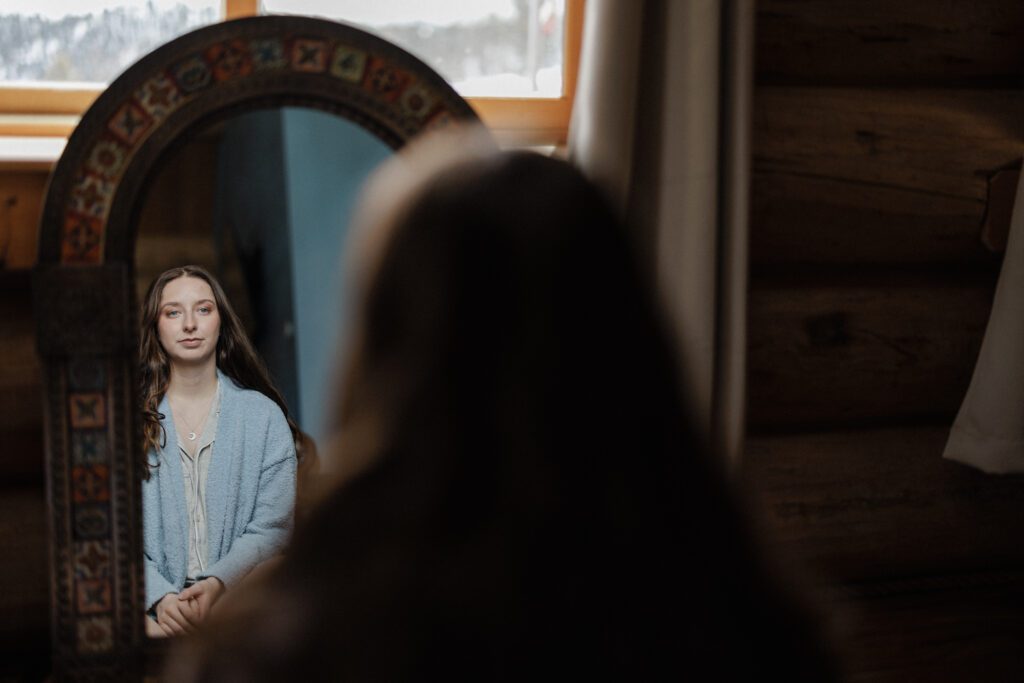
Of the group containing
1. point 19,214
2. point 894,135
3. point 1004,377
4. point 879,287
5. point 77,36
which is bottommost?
point 1004,377

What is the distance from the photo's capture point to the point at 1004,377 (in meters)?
1.59

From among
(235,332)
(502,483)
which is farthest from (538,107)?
(502,483)

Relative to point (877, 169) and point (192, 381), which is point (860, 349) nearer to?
point (877, 169)

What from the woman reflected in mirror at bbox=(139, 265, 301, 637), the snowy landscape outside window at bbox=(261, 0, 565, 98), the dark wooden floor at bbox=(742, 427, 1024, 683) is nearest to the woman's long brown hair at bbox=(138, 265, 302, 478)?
the woman reflected in mirror at bbox=(139, 265, 301, 637)

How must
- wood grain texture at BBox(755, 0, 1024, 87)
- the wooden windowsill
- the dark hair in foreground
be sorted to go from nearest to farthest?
the dark hair in foreground < the wooden windowsill < wood grain texture at BBox(755, 0, 1024, 87)

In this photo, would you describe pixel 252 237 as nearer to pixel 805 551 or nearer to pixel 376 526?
pixel 376 526

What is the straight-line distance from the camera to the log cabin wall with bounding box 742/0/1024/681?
5.44ft

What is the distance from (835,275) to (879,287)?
0.24ft

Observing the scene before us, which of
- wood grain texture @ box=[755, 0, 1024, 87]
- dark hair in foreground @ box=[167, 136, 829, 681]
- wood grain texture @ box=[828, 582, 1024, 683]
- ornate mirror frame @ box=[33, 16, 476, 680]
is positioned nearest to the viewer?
dark hair in foreground @ box=[167, 136, 829, 681]

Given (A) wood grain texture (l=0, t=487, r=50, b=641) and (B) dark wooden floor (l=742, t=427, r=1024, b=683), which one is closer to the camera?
(A) wood grain texture (l=0, t=487, r=50, b=641)

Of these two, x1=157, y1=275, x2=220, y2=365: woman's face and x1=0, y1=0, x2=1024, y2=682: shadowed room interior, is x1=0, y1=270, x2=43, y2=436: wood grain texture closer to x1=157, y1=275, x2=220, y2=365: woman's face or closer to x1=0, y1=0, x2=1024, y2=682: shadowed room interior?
x1=0, y1=0, x2=1024, y2=682: shadowed room interior

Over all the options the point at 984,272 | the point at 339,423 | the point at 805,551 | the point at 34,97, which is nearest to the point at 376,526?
the point at 339,423

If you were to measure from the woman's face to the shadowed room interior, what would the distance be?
9.5 inches

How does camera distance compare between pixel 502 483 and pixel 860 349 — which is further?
pixel 860 349
